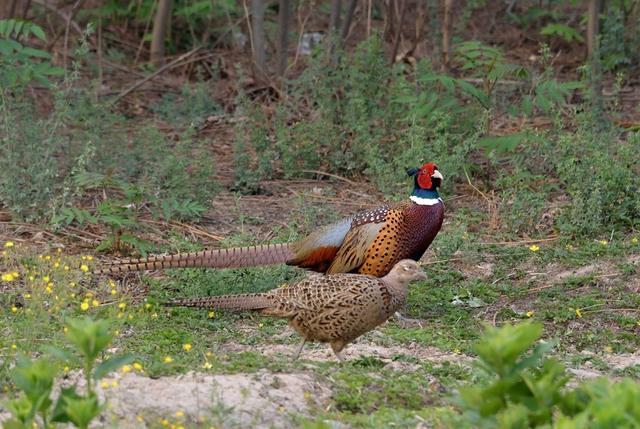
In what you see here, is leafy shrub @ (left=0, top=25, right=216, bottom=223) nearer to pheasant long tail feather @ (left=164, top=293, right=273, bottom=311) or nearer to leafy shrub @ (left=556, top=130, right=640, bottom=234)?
pheasant long tail feather @ (left=164, top=293, right=273, bottom=311)

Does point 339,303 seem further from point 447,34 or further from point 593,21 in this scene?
point 593,21

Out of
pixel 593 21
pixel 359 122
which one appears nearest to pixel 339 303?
pixel 359 122

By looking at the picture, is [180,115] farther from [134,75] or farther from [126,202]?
[126,202]

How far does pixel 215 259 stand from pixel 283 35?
4795mm

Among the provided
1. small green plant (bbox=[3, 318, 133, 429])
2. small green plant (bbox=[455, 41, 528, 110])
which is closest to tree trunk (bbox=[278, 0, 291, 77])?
small green plant (bbox=[455, 41, 528, 110])

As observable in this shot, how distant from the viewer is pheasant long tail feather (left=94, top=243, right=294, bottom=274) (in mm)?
6918

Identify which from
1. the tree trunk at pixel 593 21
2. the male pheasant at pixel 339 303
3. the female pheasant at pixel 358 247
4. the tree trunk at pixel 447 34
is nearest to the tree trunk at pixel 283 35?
the tree trunk at pixel 447 34

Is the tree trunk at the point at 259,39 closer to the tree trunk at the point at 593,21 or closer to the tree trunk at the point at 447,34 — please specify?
the tree trunk at the point at 447,34

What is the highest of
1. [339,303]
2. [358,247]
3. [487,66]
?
[487,66]

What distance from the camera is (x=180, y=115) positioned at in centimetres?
1131

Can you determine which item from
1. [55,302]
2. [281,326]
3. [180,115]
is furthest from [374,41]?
[55,302]

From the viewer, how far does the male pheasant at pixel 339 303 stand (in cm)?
570

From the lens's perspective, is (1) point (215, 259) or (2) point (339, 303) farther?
(1) point (215, 259)

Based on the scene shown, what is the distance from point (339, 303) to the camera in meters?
5.71
